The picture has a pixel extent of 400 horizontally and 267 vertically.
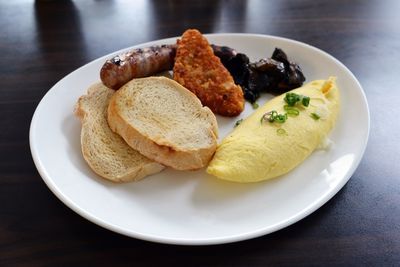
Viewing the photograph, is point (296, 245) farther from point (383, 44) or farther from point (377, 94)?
point (383, 44)

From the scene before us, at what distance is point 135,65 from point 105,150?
0.56 meters

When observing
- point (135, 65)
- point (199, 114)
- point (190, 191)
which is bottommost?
point (190, 191)

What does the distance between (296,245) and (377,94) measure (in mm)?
1403

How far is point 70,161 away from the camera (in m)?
2.12

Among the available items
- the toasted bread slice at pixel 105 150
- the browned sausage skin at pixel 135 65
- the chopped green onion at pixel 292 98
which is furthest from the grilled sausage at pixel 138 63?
the chopped green onion at pixel 292 98

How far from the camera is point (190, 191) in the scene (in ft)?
6.59

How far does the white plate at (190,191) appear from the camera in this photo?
5.82ft

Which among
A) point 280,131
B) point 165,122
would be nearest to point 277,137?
point 280,131

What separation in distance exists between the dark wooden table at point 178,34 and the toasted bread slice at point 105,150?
26cm

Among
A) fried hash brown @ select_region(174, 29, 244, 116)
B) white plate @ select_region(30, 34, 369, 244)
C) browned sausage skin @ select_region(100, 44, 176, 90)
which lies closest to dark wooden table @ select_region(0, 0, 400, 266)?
white plate @ select_region(30, 34, 369, 244)

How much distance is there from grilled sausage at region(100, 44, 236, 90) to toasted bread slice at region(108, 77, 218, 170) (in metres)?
0.07

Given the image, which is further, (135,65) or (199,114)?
(135,65)

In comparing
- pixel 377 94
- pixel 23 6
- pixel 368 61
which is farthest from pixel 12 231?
pixel 23 6

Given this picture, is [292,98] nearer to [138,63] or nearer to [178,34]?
[138,63]
